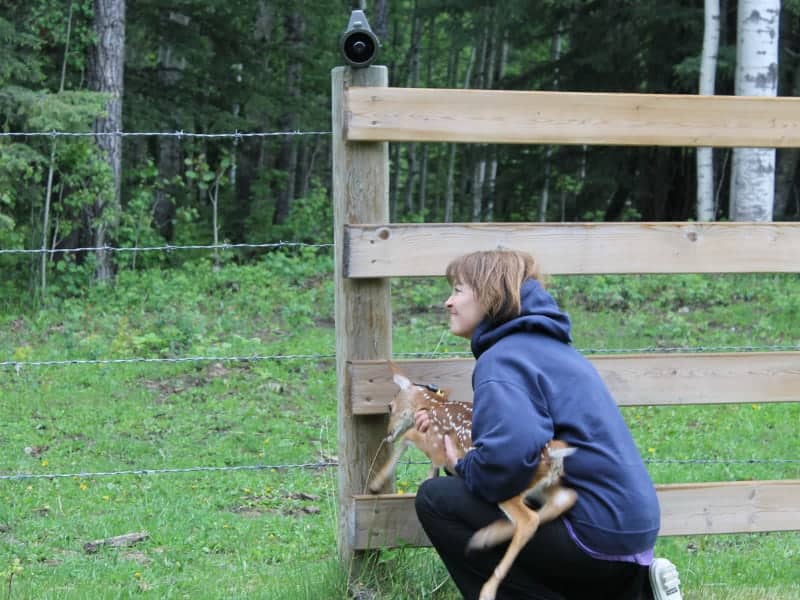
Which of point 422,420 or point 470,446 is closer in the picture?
point 470,446

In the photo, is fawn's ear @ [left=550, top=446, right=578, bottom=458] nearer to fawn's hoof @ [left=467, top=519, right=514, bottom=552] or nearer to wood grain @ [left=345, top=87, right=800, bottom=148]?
fawn's hoof @ [left=467, top=519, right=514, bottom=552]

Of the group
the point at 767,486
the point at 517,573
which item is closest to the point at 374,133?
the point at 517,573

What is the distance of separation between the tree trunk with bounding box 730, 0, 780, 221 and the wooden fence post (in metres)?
9.63

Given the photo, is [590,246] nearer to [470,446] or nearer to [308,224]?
[470,446]

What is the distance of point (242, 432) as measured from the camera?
7359 millimetres

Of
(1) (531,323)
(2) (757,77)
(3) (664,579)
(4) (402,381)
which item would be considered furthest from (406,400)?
(2) (757,77)

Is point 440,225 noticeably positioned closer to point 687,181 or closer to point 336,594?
point 336,594

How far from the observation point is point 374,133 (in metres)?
3.76

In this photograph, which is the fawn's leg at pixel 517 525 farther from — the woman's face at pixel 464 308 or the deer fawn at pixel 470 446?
the woman's face at pixel 464 308

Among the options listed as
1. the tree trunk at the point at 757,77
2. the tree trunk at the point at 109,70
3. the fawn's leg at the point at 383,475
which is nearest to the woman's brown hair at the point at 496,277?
the fawn's leg at the point at 383,475

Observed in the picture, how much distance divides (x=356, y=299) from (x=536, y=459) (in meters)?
0.96

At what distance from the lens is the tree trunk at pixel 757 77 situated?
12695mm

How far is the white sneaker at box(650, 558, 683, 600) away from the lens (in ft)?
11.4

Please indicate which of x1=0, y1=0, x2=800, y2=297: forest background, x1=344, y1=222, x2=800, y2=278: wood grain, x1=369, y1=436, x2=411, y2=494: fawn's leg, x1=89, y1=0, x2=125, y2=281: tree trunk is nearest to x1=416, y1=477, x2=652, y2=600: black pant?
x1=369, y1=436, x2=411, y2=494: fawn's leg
